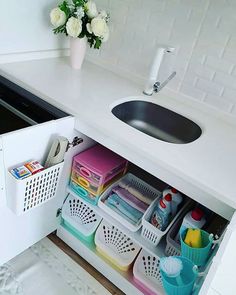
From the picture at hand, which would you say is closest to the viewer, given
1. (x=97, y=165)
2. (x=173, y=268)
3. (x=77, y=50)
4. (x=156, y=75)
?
(x=173, y=268)

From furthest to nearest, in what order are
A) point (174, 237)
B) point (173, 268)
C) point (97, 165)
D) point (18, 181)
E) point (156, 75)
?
point (156, 75) < point (97, 165) < point (174, 237) < point (18, 181) < point (173, 268)

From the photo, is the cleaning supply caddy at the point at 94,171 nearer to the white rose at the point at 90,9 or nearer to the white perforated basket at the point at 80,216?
the white perforated basket at the point at 80,216

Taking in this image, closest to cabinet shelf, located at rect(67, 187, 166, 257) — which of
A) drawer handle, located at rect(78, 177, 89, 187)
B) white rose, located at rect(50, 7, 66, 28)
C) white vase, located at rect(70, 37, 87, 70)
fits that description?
drawer handle, located at rect(78, 177, 89, 187)

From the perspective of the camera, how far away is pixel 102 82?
1568mm

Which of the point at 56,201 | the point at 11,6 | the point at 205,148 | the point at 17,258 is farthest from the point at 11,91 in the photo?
the point at 205,148

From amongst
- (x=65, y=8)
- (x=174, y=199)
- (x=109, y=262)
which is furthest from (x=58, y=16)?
(x=109, y=262)

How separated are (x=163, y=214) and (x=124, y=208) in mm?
229

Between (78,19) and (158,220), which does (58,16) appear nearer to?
(78,19)

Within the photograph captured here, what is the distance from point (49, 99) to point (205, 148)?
2.49ft

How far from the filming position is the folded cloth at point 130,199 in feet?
4.34

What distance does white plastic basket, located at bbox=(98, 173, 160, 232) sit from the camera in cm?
126

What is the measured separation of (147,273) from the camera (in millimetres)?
1289

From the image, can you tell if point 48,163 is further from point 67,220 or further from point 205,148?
point 205,148

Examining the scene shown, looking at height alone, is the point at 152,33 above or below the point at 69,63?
above
